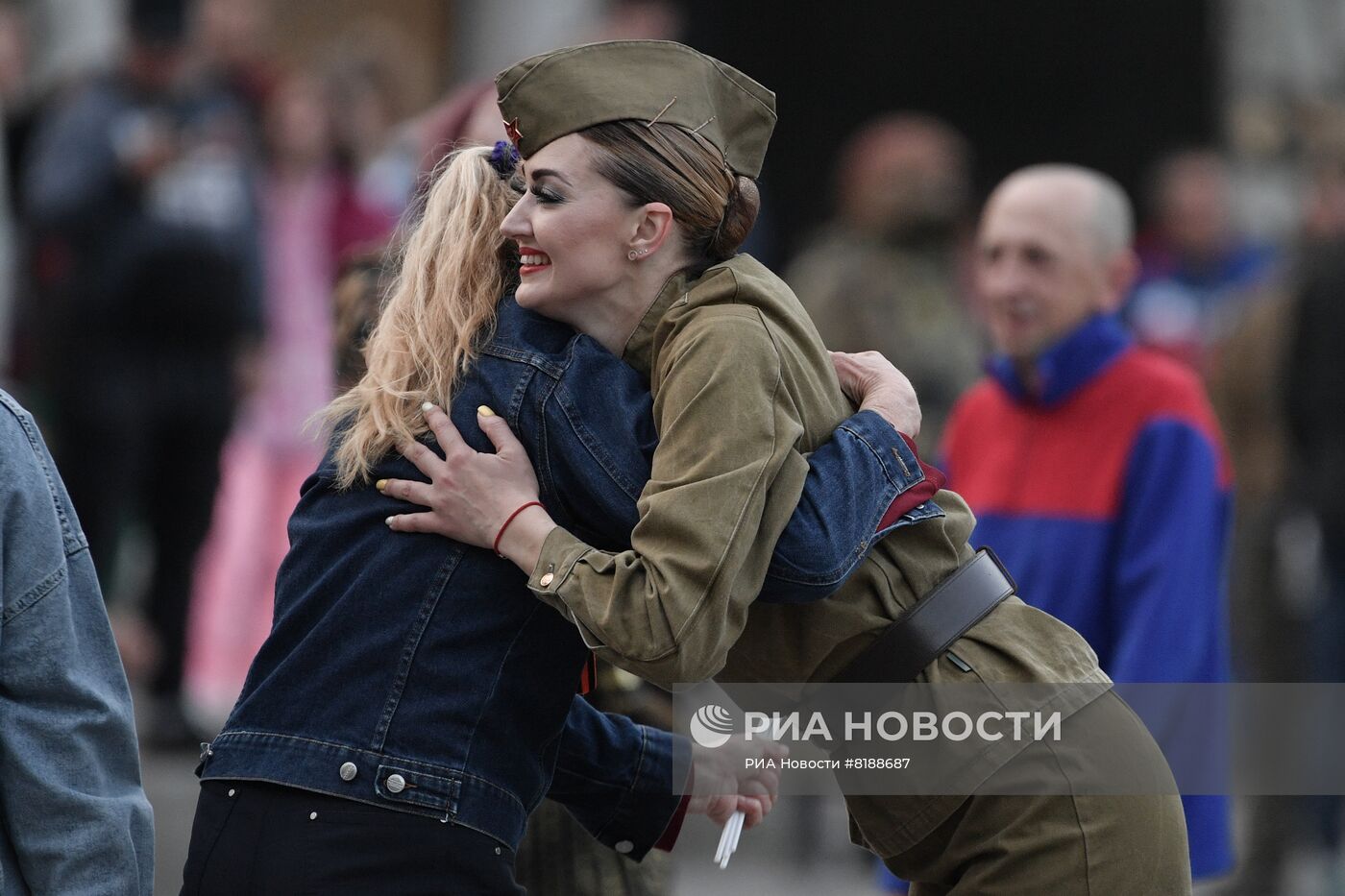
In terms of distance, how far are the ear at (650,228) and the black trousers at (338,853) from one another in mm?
810

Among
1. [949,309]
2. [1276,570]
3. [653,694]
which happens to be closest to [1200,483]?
[653,694]

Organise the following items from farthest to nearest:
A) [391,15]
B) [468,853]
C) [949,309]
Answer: [391,15]
[949,309]
[468,853]

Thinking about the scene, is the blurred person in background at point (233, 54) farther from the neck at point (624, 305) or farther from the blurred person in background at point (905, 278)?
the neck at point (624, 305)

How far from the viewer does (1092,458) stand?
174 inches

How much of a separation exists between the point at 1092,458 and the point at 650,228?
209 centimetres

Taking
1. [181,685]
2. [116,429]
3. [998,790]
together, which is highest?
[998,790]

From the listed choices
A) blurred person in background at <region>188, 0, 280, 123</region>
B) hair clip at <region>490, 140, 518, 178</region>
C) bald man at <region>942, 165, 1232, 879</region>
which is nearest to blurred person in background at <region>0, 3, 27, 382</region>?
blurred person in background at <region>188, 0, 280, 123</region>

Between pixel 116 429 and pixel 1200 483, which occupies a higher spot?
pixel 1200 483

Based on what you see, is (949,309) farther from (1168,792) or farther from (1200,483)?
(1168,792)

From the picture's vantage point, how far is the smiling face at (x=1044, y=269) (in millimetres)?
4602

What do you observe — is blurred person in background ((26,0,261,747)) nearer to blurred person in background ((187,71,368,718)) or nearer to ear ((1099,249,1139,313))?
blurred person in background ((187,71,368,718))

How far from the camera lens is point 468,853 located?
2.49 meters

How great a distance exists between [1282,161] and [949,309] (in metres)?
5.11

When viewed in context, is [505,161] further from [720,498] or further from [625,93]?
[720,498]
